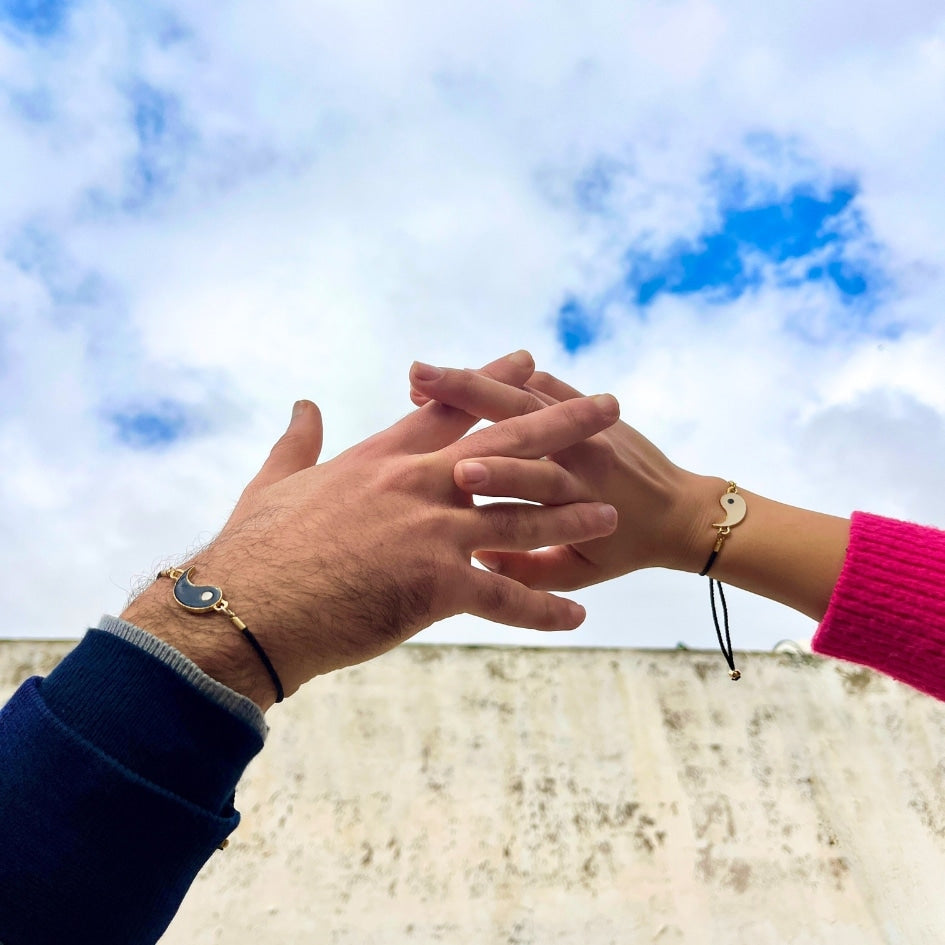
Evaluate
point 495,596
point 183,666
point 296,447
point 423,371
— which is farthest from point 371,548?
point 296,447

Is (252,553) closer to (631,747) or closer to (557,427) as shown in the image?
(557,427)

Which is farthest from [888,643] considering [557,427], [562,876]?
[562,876]

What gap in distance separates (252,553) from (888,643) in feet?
3.97

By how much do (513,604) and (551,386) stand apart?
78cm

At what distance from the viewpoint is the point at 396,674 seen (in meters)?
5.20

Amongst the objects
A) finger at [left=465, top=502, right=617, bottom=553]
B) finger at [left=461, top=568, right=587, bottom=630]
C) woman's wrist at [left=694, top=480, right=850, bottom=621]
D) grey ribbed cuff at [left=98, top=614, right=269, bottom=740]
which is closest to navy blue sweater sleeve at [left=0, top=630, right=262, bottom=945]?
grey ribbed cuff at [left=98, top=614, right=269, bottom=740]

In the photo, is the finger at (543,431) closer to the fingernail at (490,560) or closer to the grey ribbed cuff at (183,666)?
the fingernail at (490,560)

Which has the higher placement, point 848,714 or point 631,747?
point 848,714

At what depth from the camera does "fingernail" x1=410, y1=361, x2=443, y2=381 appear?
1737mm

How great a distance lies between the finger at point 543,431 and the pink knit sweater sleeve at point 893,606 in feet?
1.89

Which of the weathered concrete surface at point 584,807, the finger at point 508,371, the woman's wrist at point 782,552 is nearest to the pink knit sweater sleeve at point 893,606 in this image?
the woman's wrist at point 782,552

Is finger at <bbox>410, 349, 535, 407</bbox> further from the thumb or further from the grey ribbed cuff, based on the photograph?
the grey ribbed cuff

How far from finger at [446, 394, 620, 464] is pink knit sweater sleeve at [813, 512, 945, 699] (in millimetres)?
577

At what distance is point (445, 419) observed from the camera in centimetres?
187
